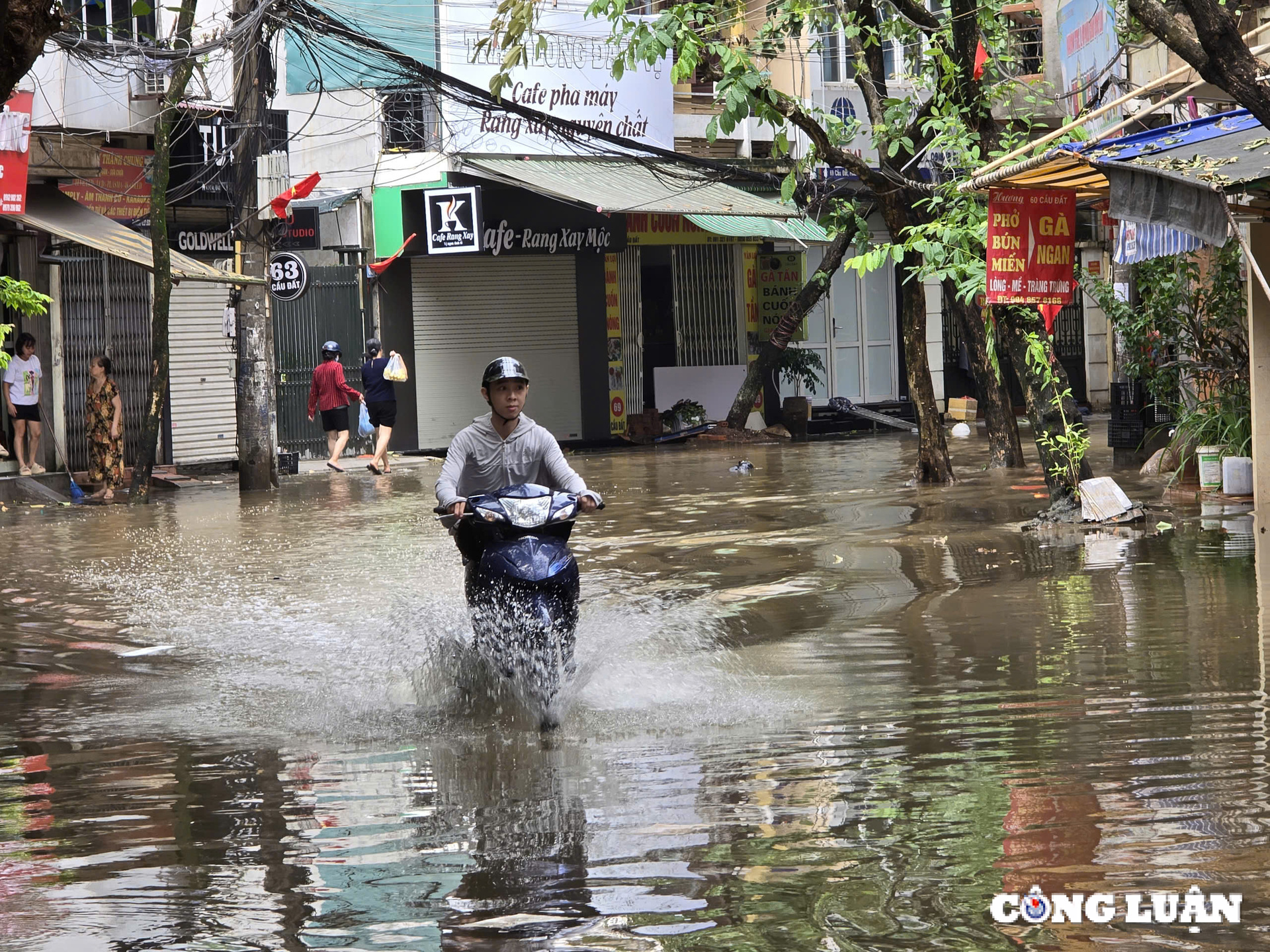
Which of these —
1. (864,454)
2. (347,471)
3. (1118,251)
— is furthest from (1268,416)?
(347,471)

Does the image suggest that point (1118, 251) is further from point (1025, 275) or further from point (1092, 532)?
point (1092, 532)

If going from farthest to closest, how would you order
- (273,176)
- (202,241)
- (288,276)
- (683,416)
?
(683,416) → (273,176) → (202,241) → (288,276)

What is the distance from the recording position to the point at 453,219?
23156mm

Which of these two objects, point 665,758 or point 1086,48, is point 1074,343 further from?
point 665,758

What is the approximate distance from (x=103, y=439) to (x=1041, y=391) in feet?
36.7

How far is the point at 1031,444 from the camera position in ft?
73.9

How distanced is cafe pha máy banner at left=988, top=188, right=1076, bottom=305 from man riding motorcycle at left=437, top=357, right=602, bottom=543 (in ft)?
20.8

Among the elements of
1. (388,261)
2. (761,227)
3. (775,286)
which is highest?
(761,227)

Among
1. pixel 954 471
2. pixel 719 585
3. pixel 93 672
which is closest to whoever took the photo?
pixel 93 672

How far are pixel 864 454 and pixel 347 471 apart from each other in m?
7.48

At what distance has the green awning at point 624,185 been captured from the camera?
2262 centimetres

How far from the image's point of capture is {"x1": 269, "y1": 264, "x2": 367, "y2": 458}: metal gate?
2327 centimetres

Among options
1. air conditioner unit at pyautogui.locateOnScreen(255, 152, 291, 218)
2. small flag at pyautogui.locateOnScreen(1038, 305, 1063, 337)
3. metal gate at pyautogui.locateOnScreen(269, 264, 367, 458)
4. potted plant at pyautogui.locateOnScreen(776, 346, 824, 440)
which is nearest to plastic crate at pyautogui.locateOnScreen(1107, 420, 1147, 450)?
small flag at pyautogui.locateOnScreen(1038, 305, 1063, 337)
